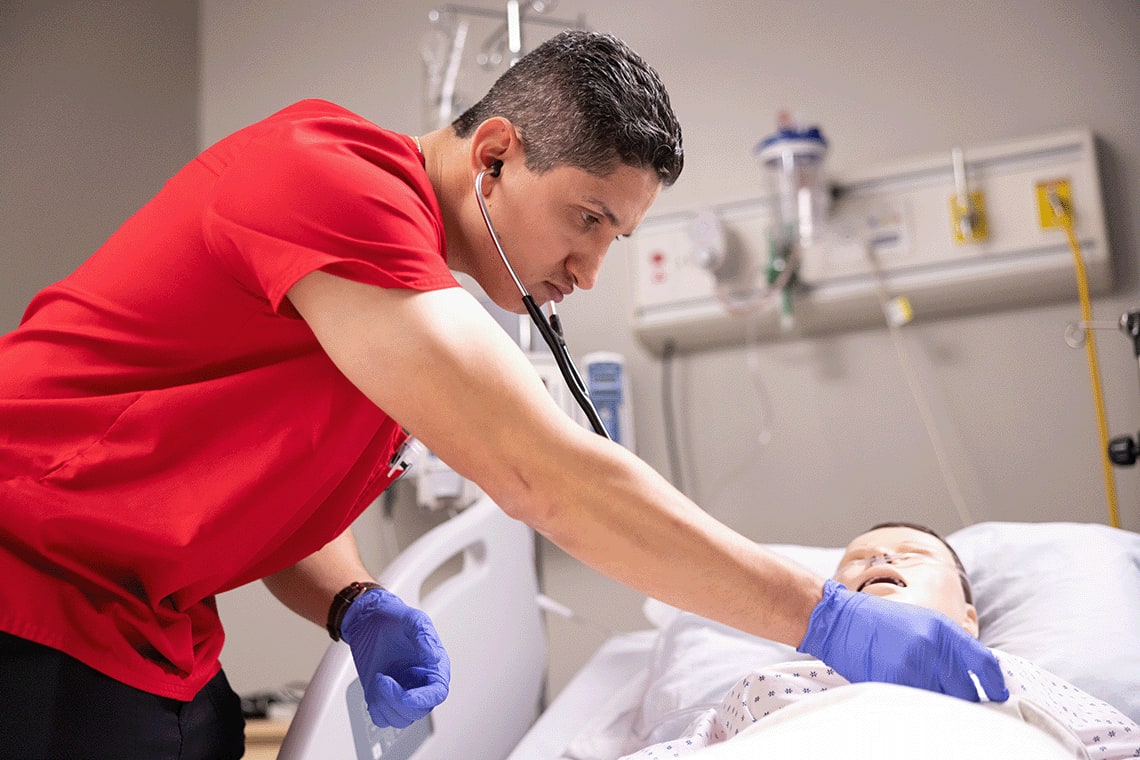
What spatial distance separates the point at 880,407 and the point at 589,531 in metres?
1.50

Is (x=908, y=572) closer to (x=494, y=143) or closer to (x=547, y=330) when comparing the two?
(x=547, y=330)

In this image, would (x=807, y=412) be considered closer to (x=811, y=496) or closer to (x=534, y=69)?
Answer: (x=811, y=496)

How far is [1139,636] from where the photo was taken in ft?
4.86

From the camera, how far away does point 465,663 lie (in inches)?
62.9

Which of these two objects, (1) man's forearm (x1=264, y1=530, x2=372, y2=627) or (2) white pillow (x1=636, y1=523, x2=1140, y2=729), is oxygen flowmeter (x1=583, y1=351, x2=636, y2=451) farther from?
(1) man's forearm (x1=264, y1=530, x2=372, y2=627)

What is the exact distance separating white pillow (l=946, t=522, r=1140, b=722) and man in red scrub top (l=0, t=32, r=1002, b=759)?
0.68 meters

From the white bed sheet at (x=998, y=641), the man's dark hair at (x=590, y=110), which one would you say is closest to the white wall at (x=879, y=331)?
the white bed sheet at (x=998, y=641)

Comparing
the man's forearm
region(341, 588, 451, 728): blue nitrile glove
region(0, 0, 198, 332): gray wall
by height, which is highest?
region(0, 0, 198, 332): gray wall

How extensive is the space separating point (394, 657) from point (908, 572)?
0.81 meters

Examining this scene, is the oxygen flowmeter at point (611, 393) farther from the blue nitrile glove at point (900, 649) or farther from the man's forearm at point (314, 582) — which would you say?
the blue nitrile glove at point (900, 649)

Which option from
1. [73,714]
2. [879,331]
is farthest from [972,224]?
[73,714]

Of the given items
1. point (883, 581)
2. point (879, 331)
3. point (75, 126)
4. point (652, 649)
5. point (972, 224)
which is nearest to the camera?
point (883, 581)

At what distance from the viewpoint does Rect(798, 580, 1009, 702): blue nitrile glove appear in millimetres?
903

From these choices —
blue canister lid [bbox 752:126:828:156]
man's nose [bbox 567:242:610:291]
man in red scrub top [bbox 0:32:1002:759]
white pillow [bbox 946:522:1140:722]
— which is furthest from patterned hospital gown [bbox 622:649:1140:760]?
blue canister lid [bbox 752:126:828:156]
